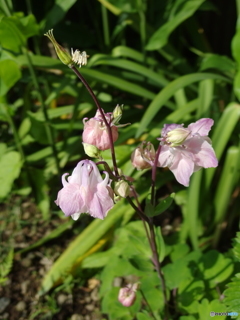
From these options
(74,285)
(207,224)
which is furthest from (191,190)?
(74,285)

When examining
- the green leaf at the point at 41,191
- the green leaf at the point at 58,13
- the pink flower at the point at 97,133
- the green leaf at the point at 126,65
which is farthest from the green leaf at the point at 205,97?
the pink flower at the point at 97,133

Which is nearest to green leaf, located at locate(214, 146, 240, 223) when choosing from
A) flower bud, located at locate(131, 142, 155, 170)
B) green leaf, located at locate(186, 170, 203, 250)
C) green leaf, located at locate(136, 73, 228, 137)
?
green leaf, located at locate(186, 170, 203, 250)

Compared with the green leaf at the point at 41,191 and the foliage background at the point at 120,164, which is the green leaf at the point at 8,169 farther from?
the green leaf at the point at 41,191

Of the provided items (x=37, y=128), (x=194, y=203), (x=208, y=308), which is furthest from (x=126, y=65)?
(x=208, y=308)

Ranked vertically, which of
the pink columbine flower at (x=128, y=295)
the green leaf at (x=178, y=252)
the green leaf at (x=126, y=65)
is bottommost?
the green leaf at (x=178, y=252)

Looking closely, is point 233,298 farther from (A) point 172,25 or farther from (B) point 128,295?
(A) point 172,25

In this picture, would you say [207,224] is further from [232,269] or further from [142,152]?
[142,152]
